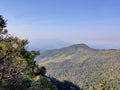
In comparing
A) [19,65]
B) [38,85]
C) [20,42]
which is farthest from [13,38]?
[38,85]

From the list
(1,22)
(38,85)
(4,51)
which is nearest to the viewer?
(4,51)

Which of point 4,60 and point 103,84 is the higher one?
point 4,60

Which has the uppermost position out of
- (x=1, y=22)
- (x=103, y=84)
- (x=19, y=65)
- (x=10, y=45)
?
(x=1, y=22)

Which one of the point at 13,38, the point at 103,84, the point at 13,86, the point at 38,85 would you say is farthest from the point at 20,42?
the point at 103,84

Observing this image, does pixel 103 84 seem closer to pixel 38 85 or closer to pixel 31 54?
pixel 38 85

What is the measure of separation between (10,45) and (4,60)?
1.20 metres

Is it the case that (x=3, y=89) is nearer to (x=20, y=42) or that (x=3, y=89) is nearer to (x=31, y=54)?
(x=20, y=42)

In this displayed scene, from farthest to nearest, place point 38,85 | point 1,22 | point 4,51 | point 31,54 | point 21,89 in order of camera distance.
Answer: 1. point 31,54
2. point 38,85
3. point 21,89
4. point 1,22
5. point 4,51

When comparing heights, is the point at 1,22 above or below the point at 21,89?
above

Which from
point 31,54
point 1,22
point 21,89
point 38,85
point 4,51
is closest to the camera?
point 4,51

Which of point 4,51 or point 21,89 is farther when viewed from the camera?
point 21,89

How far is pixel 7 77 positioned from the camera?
21.1 m

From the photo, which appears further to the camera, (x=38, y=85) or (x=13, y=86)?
(x=38, y=85)

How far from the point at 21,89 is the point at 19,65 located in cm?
523
